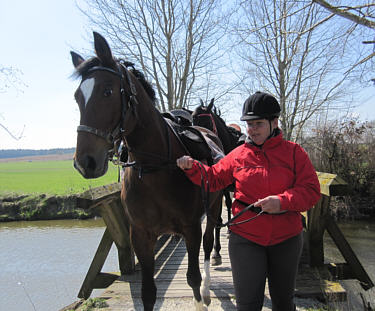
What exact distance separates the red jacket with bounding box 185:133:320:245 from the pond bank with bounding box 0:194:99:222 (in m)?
13.5

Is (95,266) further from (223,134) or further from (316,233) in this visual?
(316,233)

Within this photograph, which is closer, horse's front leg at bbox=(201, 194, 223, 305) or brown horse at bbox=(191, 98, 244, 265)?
horse's front leg at bbox=(201, 194, 223, 305)

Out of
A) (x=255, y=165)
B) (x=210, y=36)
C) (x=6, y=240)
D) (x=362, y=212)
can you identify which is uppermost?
(x=210, y=36)

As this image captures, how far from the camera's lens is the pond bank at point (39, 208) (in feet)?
46.3

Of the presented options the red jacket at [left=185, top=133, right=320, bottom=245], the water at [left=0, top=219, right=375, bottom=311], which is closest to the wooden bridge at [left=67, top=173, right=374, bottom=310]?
the water at [left=0, top=219, right=375, bottom=311]

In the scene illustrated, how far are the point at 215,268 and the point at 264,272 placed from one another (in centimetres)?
257

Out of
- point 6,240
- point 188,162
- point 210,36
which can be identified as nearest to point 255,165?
point 188,162

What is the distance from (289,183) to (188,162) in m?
0.76

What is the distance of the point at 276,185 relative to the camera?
5.81 feet

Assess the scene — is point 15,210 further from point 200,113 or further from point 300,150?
point 300,150

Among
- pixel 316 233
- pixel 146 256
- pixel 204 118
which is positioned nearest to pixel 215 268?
pixel 316 233

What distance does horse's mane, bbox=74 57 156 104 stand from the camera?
6.14 feet

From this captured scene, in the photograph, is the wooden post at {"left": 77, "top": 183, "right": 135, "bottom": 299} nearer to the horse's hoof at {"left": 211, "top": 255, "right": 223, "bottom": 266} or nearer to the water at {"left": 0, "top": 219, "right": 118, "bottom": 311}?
the water at {"left": 0, "top": 219, "right": 118, "bottom": 311}

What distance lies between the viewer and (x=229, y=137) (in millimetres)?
5246
